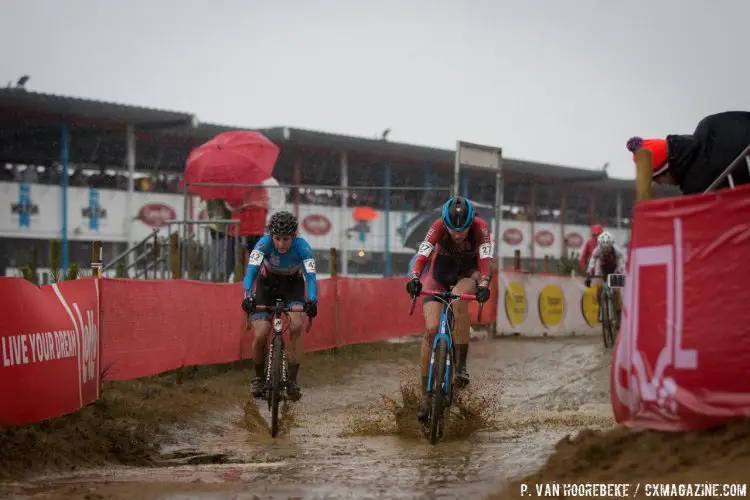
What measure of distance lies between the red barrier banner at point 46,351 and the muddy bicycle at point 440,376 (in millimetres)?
2735

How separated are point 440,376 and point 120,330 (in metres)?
3.76

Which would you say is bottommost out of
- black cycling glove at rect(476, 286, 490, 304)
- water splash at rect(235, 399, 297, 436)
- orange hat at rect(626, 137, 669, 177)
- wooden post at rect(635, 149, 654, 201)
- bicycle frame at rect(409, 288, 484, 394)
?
water splash at rect(235, 399, 297, 436)

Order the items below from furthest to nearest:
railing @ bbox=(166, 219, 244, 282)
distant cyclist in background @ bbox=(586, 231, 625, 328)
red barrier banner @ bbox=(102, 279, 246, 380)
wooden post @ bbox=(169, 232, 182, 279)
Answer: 1. distant cyclist in background @ bbox=(586, 231, 625, 328)
2. railing @ bbox=(166, 219, 244, 282)
3. wooden post @ bbox=(169, 232, 182, 279)
4. red barrier banner @ bbox=(102, 279, 246, 380)

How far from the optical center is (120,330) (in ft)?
32.5

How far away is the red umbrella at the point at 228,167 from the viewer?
53.4 ft

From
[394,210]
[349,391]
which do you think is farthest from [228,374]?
[394,210]

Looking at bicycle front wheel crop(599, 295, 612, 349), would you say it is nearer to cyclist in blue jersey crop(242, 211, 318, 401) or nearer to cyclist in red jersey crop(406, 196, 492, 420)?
cyclist in red jersey crop(406, 196, 492, 420)

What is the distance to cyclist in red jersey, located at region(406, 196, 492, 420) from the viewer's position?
26.8 ft

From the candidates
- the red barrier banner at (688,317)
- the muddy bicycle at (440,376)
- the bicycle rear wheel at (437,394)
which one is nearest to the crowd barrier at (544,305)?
the muddy bicycle at (440,376)

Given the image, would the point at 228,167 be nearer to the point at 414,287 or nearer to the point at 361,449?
the point at 414,287

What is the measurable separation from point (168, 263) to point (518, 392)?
5.64 metres

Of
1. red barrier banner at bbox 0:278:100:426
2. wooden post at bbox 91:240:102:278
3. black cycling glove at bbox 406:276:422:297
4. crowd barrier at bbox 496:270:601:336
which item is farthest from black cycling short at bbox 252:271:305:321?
crowd barrier at bbox 496:270:601:336

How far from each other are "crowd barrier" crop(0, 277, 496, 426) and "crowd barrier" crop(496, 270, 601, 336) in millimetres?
3098

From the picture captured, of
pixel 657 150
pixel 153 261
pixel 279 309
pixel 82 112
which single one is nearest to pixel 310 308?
pixel 279 309
